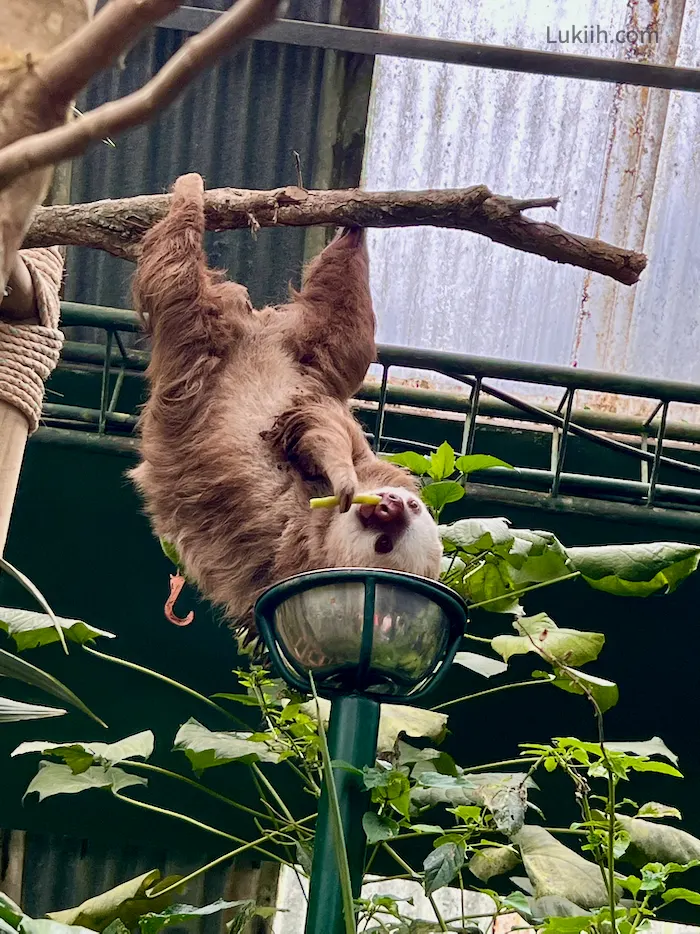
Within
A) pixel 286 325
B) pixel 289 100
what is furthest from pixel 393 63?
pixel 286 325

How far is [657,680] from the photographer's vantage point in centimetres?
473

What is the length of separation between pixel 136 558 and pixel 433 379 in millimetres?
1529

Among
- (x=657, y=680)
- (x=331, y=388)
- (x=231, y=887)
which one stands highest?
(x=331, y=388)

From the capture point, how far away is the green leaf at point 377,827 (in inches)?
90.9

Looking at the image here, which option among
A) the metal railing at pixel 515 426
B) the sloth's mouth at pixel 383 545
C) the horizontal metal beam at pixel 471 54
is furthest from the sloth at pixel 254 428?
the horizontal metal beam at pixel 471 54

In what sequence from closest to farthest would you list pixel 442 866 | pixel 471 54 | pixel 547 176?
1. pixel 442 866
2. pixel 471 54
3. pixel 547 176

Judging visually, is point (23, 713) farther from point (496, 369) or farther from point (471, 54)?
point (471, 54)

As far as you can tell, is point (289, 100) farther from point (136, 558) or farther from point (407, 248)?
point (136, 558)

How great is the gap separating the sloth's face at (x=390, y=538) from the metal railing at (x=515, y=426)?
957 mm

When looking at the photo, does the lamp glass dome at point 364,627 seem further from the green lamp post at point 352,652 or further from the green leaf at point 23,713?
the green leaf at point 23,713

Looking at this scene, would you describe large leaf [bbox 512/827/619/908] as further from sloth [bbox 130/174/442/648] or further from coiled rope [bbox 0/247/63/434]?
coiled rope [bbox 0/247/63/434]

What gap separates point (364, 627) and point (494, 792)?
0.49 m

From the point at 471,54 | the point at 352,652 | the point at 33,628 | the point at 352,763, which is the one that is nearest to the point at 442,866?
the point at 352,763

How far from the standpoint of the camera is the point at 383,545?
3535mm
